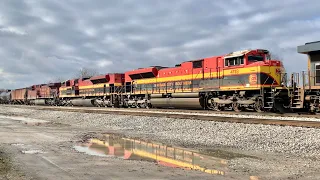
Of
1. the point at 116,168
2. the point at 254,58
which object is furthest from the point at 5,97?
the point at 116,168

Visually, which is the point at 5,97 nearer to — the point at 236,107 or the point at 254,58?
the point at 236,107

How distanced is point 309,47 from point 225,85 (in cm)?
541

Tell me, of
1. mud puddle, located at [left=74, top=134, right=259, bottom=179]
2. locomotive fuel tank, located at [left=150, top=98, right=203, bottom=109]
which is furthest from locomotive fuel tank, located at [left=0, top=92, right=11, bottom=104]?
mud puddle, located at [left=74, top=134, right=259, bottom=179]

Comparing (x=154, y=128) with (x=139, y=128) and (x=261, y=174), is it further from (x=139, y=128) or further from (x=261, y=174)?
(x=261, y=174)

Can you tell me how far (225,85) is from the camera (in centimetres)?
2011

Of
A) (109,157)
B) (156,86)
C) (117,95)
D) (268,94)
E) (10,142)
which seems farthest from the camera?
(117,95)

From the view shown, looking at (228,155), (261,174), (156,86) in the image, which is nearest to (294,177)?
(261,174)

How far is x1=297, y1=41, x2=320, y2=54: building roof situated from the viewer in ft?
52.9

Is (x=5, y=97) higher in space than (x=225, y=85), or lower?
lower

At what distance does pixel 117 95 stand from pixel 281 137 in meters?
24.3

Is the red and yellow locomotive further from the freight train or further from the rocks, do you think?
the rocks

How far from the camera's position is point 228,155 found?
8.55m

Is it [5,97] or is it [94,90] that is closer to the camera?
[94,90]

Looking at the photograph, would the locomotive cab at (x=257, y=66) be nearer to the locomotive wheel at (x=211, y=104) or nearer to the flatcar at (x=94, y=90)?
the locomotive wheel at (x=211, y=104)
